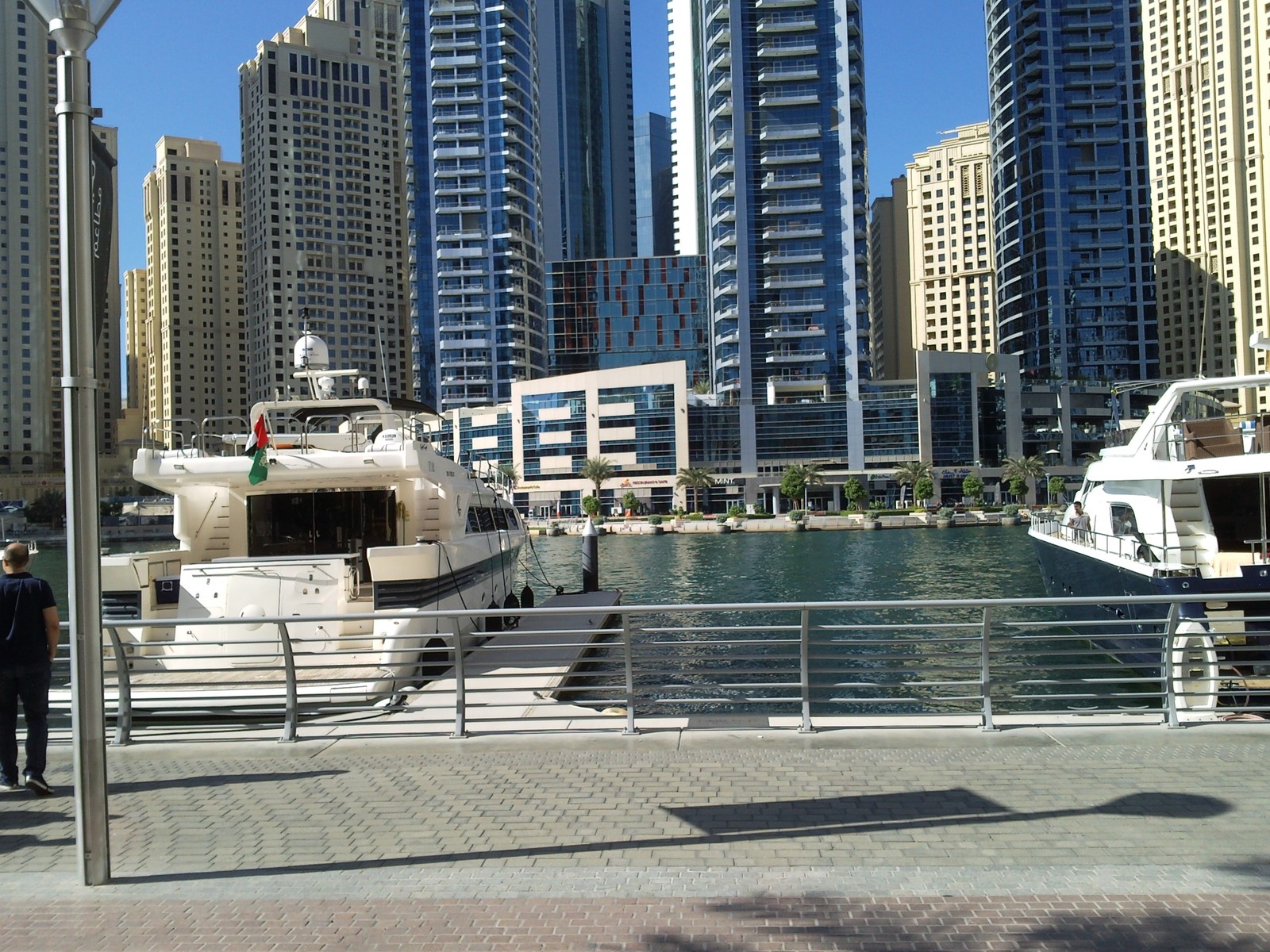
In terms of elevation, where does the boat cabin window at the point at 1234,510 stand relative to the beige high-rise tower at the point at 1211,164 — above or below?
below

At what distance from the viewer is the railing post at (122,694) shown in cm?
845

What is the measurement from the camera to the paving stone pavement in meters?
4.68

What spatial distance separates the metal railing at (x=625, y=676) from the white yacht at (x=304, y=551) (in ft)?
0.54

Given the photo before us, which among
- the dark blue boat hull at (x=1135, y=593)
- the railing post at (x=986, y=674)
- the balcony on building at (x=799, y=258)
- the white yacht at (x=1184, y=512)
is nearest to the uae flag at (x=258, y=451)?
the railing post at (x=986, y=674)

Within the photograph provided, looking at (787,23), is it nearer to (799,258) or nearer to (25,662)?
(799,258)

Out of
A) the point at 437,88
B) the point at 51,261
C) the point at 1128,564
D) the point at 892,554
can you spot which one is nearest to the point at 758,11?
the point at 437,88

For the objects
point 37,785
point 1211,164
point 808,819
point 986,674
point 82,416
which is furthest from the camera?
point 1211,164

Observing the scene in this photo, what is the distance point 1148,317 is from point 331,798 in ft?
469

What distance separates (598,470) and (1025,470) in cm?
4237

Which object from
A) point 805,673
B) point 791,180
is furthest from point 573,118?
point 805,673

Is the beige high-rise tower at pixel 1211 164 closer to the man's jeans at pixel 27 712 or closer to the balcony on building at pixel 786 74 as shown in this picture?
the balcony on building at pixel 786 74

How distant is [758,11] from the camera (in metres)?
113

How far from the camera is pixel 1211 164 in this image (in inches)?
4931

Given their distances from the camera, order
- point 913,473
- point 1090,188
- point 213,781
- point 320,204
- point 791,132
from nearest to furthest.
Answer: point 213,781 → point 913,473 → point 791,132 → point 1090,188 → point 320,204
